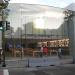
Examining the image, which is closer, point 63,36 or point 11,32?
point 11,32

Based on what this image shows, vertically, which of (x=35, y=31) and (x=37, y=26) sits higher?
(x=37, y=26)

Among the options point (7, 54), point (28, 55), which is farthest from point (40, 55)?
point (7, 54)

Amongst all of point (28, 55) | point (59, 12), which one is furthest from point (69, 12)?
point (28, 55)

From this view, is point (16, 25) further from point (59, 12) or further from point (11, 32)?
point (59, 12)

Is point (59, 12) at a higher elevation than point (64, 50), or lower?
higher

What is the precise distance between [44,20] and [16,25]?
15.7 ft

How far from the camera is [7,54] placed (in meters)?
43.4

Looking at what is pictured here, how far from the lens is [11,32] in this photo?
145ft

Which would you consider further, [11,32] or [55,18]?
[55,18]

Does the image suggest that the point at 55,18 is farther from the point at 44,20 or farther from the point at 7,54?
the point at 7,54

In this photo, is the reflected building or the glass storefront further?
the reflected building

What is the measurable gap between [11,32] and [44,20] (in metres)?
5.82

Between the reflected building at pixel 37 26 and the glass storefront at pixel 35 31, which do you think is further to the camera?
the reflected building at pixel 37 26

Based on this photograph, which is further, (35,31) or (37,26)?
(37,26)
